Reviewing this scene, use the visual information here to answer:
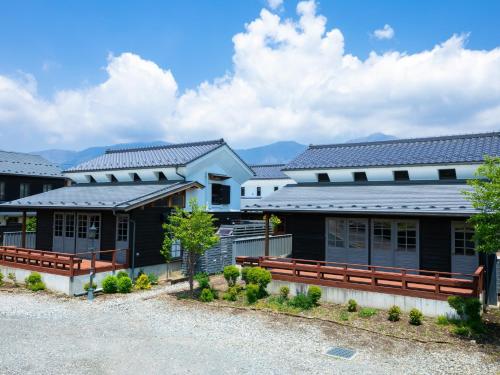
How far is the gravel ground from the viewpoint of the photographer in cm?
883

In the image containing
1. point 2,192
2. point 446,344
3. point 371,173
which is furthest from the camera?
point 2,192

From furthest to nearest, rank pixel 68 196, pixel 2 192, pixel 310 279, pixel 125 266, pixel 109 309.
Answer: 1. pixel 2 192
2. pixel 68 196
3. pixel 125 266
4. pixel 310 279
5. pixel 109 309

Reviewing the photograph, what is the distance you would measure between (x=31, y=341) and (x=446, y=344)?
10701 millimetres

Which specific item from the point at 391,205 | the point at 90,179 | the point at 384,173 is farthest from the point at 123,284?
the point at 90,179

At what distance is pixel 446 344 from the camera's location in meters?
10.2

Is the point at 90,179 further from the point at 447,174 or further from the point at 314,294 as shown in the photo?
the point at 447,174

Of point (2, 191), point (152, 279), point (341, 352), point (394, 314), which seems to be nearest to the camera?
point (341, 352)

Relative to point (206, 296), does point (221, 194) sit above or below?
above

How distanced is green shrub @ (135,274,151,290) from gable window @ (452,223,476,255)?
486 inches

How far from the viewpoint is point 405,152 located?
20.9 meters

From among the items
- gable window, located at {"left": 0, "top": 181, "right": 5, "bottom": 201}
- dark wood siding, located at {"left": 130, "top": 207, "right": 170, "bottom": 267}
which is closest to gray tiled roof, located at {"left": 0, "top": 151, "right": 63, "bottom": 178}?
gable window, located at {"left": 0, "top": 181, "right": 5, "bottom": 201}

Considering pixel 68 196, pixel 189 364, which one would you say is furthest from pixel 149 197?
pixel 189 364

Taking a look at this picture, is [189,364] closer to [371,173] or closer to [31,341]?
[31,341]

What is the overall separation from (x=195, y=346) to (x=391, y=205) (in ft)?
29.9
